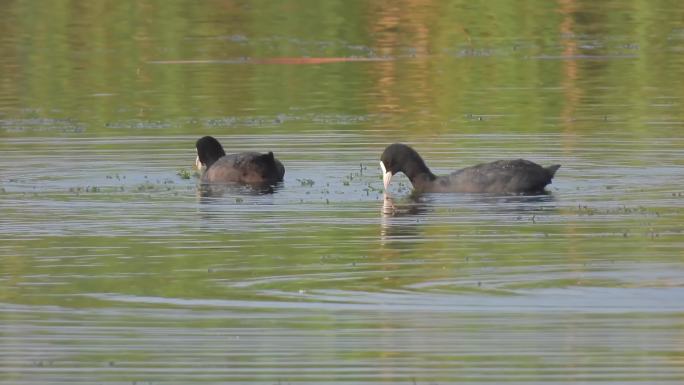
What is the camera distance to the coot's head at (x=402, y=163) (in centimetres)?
1841

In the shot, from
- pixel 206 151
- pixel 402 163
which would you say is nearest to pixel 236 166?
pixel 206 151

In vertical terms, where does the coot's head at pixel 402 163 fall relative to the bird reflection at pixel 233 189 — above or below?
above

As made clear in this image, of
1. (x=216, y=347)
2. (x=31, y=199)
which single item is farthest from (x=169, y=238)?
(x=216, y=347)

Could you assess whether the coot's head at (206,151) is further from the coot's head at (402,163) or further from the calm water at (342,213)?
the coot's head at (402,163)

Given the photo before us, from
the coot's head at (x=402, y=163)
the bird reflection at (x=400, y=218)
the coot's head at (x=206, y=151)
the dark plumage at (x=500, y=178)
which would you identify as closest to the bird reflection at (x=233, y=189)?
A: the coot's head at (x=206, y=151)

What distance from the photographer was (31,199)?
17922 mm

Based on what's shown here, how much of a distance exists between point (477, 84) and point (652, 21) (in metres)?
9.39

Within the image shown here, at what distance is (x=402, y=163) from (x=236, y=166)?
6.64ft

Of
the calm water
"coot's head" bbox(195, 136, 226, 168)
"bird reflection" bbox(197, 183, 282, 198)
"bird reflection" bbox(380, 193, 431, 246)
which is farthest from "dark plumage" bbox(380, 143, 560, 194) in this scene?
"coot's head" bbox(195, 136, 226, 168)

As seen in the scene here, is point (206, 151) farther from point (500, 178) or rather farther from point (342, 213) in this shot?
point (342, 213)

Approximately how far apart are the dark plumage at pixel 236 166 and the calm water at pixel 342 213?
31cm

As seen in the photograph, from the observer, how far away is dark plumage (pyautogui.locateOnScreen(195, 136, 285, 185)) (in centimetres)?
1906

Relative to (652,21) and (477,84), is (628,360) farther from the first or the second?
(652,21)

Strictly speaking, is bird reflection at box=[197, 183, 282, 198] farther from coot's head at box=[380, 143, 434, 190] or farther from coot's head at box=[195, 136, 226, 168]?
coot's head at box=[380, 143, 434, 190]
